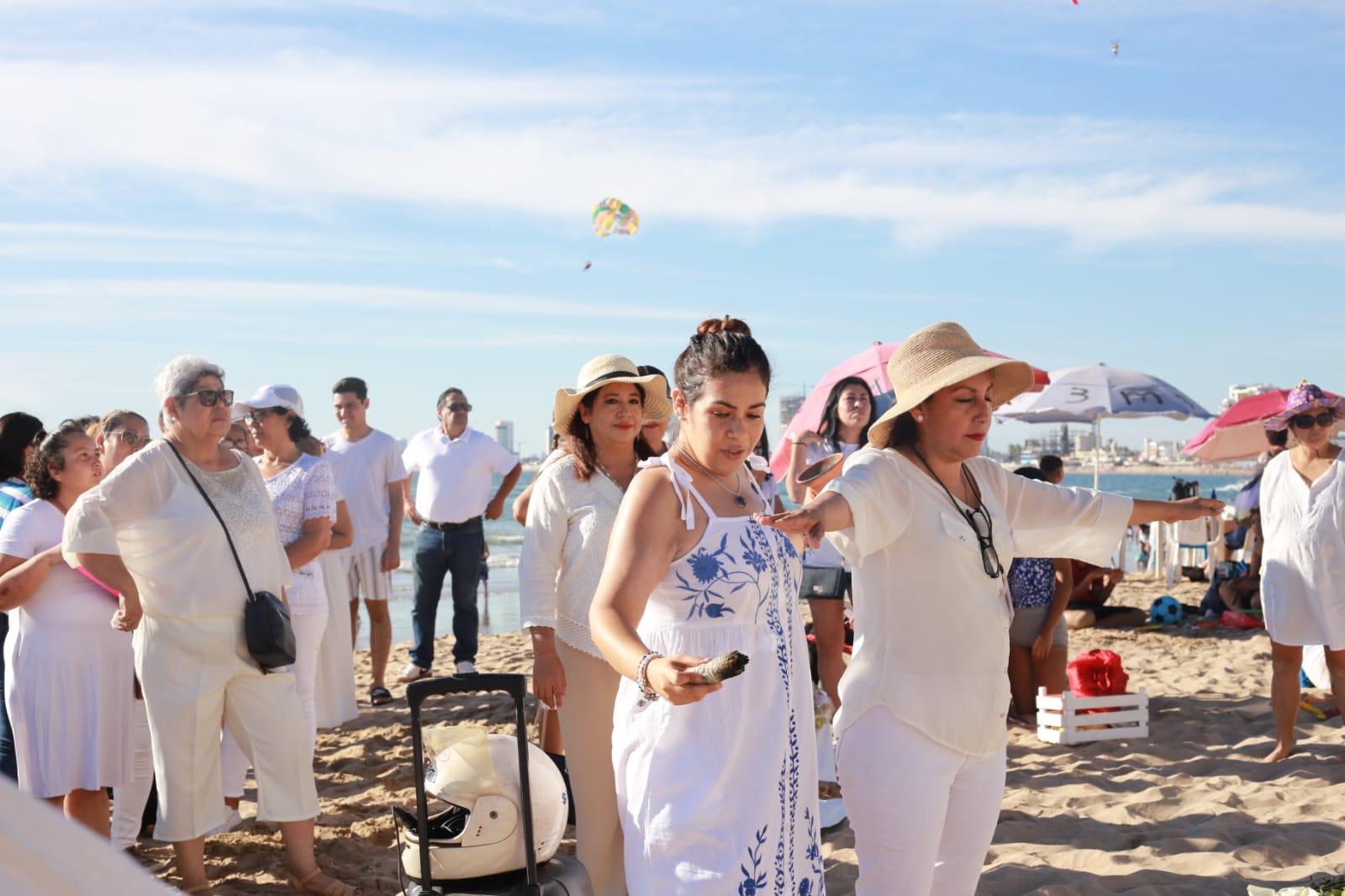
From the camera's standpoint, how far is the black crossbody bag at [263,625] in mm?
3973

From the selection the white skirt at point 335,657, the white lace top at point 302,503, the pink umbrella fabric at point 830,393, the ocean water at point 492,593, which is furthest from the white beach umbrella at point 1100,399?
the white lace top at point 302,503

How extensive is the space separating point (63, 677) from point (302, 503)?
139 centimetres

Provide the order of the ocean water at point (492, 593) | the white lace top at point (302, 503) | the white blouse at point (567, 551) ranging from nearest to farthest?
the white blouse at point (567, 551) < the white lace top at point (302, 503) < the ocean water at point (492, 593)

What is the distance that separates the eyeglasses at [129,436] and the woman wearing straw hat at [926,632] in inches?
141

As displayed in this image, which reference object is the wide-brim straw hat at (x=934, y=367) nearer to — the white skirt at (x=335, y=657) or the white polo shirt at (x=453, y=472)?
the white skirt at (x=335, y=657)

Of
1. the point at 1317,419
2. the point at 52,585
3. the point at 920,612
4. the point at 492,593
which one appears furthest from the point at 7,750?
the point at 492,593

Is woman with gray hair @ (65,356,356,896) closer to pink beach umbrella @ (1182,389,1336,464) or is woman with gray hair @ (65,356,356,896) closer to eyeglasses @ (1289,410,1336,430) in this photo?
eyeglasses @ (1289,410,1336,430)

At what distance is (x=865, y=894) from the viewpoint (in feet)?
9.37

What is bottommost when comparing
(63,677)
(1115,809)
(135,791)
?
(1115,809)

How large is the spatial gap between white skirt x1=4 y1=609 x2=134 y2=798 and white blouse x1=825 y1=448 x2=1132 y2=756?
312 cm

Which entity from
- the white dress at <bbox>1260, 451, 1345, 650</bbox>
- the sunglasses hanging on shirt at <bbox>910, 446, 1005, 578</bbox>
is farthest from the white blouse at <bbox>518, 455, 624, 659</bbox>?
the white dress at <bbox>1260, 451, 1345, 650</bbox>

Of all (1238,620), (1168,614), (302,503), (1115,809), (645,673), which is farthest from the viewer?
(1168,614)

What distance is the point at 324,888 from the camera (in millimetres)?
4363

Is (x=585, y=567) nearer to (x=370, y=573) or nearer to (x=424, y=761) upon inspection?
(x=424, y=761)
